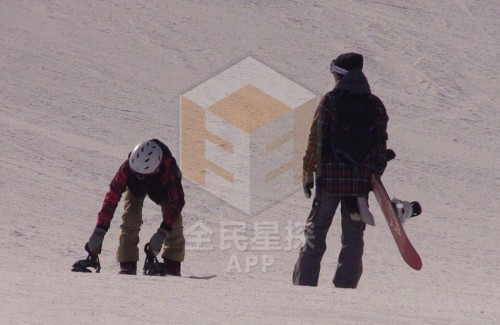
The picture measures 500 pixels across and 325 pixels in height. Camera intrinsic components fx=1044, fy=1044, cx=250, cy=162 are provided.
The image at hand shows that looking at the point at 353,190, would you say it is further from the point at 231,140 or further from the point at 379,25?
the point at 379,25

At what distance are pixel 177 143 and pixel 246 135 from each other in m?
0.89

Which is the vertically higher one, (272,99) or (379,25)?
(379,25)

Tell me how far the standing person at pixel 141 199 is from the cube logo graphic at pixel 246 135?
250 centimetres

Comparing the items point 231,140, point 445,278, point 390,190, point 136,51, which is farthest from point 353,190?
point 136,51

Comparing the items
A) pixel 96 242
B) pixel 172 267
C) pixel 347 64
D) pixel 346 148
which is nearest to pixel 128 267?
pixel 172 267

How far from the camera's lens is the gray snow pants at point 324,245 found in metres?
7.11

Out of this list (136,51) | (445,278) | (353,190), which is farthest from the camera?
(136,51)

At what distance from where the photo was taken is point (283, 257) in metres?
9.45

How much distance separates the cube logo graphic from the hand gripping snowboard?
3.26 meters

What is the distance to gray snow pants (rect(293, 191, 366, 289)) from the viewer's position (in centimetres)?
711

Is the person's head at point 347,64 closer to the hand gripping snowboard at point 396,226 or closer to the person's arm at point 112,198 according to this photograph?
the hand gripping snowboard at point 396,226

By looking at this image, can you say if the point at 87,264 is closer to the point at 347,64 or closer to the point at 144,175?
the point at 144,175

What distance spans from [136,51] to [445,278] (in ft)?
26.3
